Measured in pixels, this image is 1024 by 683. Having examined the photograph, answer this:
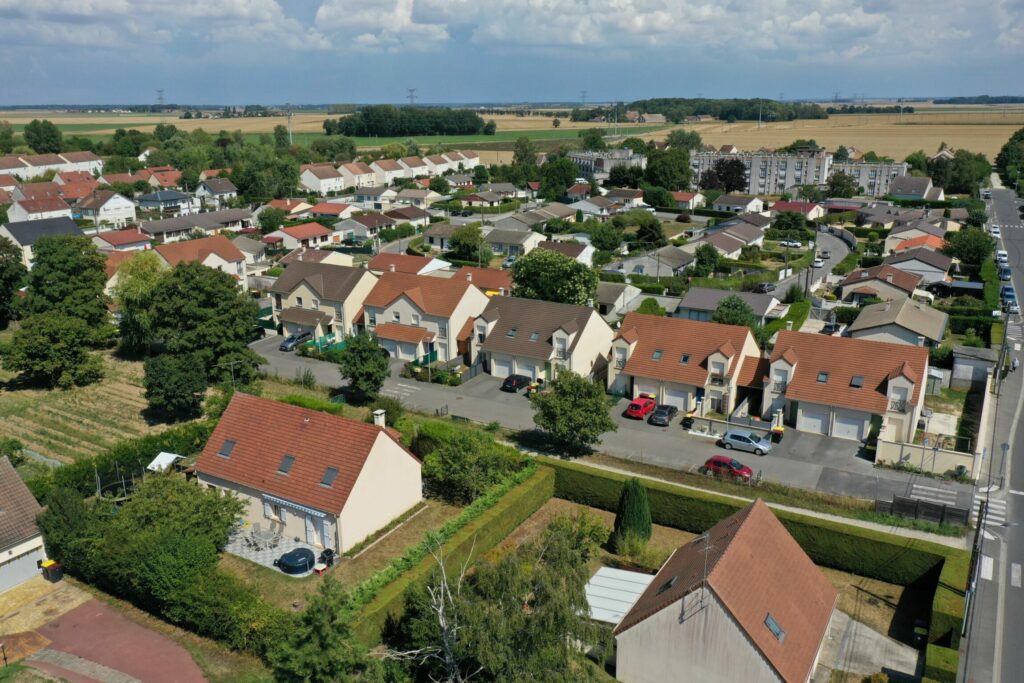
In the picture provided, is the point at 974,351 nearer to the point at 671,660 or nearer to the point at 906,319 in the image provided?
the point at 906,319

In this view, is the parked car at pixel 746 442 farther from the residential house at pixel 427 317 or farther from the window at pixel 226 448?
the window at pixel 226 448

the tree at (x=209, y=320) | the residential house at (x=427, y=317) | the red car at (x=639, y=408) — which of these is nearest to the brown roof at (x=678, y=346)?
the red car at (x=639, y=408)

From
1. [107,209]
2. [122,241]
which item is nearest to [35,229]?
[122,241]

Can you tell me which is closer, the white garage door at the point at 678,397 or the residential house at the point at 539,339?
the white garage door at the point at 678,397

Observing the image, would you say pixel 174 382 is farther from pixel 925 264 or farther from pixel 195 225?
pixel 925 264

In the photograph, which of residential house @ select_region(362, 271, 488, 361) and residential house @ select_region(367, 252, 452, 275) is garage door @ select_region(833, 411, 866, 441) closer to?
residential house @ select_region(362, 271, 488, 361)
